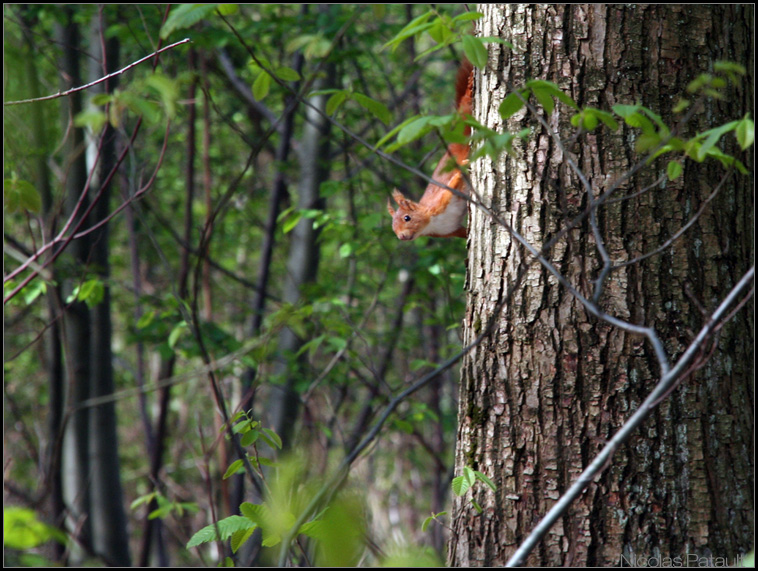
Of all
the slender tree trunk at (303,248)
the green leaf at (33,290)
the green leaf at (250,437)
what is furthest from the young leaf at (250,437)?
the slender tree trunk at (303,248)

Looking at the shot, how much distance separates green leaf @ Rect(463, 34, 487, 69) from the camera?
1.26 metres

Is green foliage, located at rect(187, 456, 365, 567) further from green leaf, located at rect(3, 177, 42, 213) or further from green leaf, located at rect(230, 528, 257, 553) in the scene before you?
green leaf, located at rect(3, 177, 42, 213)

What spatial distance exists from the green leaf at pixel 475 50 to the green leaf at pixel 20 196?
1295 mm

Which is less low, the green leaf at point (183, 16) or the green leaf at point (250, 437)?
the green leaf at point (183, 16)

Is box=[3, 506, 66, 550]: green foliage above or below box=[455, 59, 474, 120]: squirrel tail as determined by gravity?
below

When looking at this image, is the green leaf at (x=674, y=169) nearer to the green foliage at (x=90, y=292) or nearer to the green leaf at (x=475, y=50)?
the green leaf at (x=475, y=50)

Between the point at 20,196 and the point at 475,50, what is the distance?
135 cm

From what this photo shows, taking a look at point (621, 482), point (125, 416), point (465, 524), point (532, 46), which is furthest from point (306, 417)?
point (125, 416)

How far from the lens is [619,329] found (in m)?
1.46

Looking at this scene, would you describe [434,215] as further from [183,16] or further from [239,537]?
[239,537]

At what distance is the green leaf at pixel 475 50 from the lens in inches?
49.6

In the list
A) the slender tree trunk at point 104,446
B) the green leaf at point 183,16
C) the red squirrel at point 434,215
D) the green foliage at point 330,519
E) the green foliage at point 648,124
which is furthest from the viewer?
the slender tree trunk at point 104,446

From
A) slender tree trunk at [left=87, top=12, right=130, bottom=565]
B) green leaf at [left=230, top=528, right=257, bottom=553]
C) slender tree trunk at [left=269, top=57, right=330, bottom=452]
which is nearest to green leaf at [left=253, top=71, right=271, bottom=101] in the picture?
green leaf at [left=230, top=528, right=257, bottom=553]

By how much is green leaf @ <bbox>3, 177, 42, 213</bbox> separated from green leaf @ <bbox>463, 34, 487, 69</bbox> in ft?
4.25
